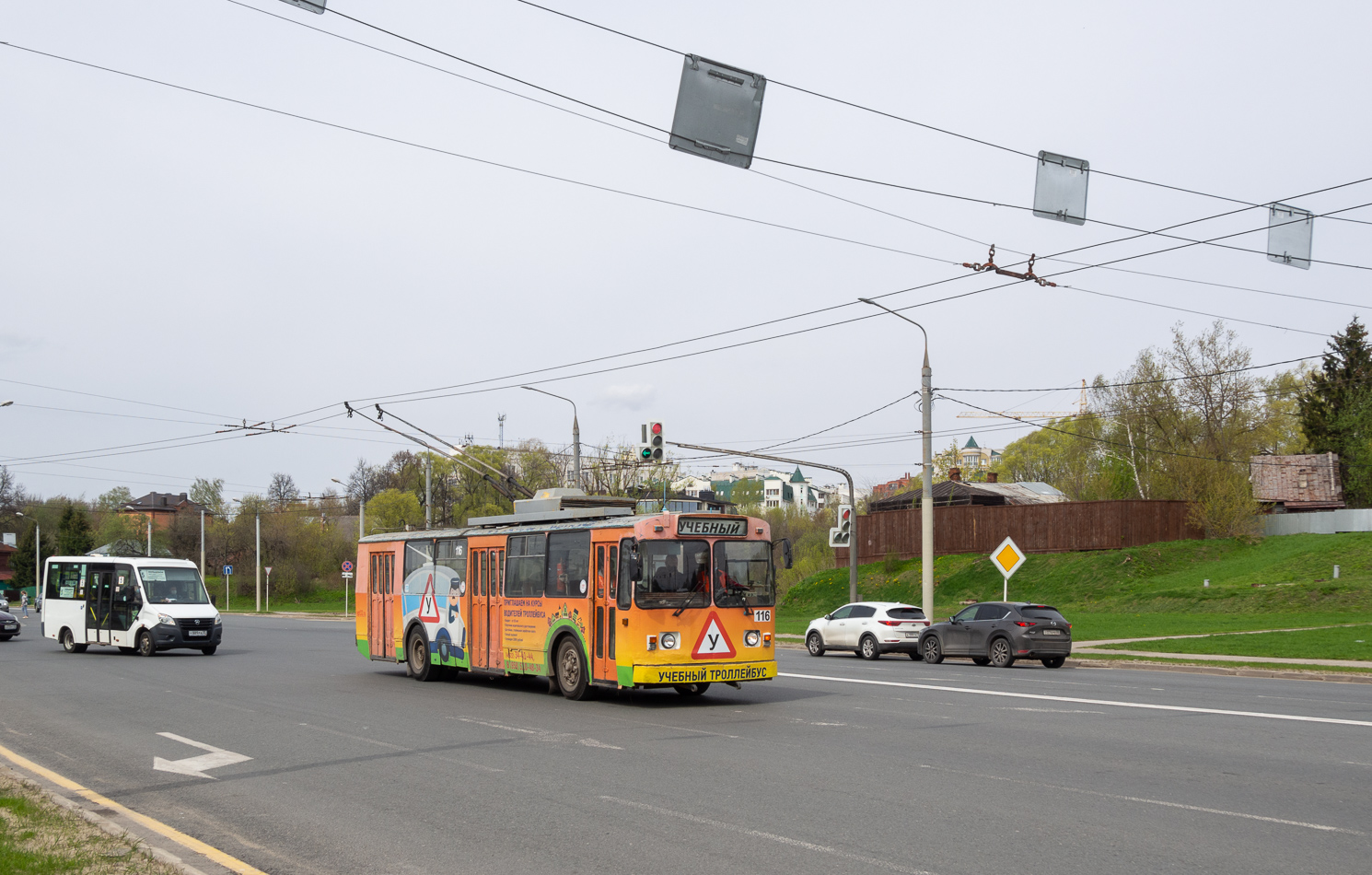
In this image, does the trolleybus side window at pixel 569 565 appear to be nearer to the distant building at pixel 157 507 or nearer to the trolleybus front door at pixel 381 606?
the trolleybus front door at pixel 381 606

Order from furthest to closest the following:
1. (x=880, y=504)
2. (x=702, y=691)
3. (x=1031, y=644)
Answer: (x=880, y=504) < (x=1031, y=644) < (x=702, y=691)

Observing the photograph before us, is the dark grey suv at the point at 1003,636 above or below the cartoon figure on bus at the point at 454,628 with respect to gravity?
below

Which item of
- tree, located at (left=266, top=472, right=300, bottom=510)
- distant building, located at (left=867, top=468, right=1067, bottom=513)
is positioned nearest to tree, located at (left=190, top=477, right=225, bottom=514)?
tree, located at (left=266, top=472, right=300, bottom=510)

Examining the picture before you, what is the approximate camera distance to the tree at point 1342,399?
210 ft

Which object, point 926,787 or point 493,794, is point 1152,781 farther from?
point 493,794

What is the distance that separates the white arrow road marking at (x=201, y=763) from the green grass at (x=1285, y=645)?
72.6 feet

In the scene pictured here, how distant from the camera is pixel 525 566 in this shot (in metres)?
18.1

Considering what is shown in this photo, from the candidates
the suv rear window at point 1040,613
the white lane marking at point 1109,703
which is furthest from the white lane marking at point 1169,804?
the suv rear window at point 1040,613

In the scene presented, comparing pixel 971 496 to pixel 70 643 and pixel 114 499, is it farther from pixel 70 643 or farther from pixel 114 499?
pixel 114 499

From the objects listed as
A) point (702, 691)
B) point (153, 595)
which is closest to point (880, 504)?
point (153, 595)

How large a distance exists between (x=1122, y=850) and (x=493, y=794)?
188 inches

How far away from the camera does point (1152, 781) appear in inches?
375

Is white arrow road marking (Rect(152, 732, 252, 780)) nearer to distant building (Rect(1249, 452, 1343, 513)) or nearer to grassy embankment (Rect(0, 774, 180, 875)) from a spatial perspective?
grassy embankment (Rect(0, 774, 180, 875))

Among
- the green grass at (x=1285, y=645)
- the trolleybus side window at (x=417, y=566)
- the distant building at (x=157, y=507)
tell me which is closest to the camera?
the trolleybus side window at (x=417, y=566)
